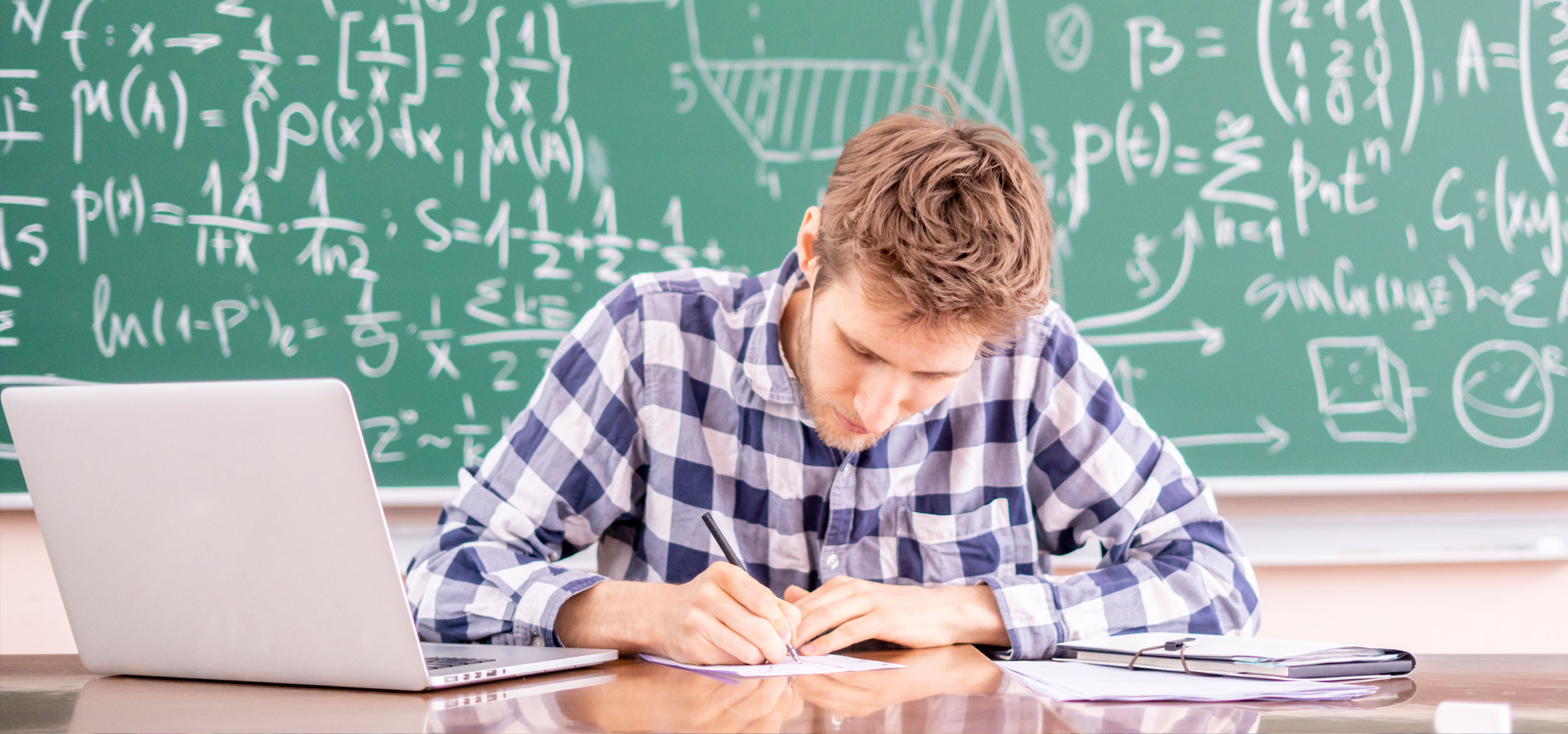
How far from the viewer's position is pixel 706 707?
0.75 metres

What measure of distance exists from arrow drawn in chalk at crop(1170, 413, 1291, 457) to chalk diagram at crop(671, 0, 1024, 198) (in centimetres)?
61

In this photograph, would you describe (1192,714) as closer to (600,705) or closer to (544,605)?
(600,705)

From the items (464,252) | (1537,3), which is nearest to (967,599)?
(464,252)

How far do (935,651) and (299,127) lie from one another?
1.45 meters

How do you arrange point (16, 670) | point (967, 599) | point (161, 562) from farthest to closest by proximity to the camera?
point (967, 599), point (16, 670), point (161, 562)

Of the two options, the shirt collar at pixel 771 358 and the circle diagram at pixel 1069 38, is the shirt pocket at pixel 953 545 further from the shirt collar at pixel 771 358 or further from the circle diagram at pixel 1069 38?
the circle diagram at pixel 1069 38

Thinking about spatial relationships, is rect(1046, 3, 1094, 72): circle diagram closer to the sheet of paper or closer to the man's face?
the man's face

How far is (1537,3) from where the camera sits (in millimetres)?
1894

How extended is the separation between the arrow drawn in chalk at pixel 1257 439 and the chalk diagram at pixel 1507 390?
303 millimetres

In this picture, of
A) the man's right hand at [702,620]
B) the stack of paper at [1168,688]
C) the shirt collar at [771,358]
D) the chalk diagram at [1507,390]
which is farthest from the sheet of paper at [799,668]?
the chalk diagram at [1507,390]

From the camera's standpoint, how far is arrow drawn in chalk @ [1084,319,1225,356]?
1904 millimetres

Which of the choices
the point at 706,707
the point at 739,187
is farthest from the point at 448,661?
the point at 739,187

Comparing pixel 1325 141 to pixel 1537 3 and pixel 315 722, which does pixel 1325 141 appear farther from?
pixel 315 722

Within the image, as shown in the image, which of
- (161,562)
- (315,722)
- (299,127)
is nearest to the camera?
(315,722)
